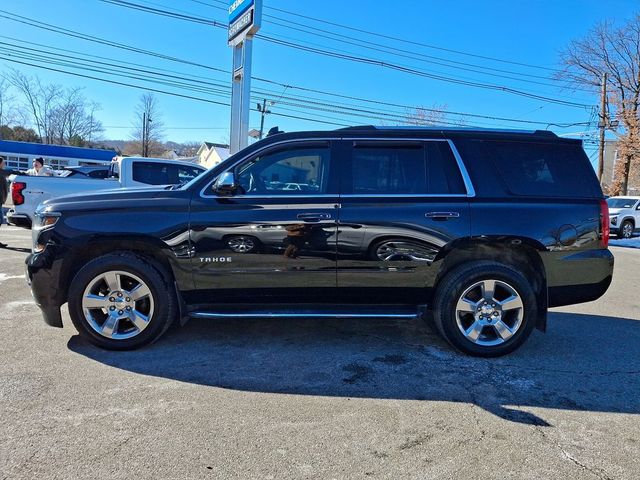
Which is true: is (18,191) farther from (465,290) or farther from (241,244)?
(465,290)

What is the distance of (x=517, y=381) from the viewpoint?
3.65 m

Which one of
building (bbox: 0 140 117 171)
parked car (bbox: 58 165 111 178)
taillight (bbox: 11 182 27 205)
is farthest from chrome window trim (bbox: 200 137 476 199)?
building (bbox: 0 140 117 171)

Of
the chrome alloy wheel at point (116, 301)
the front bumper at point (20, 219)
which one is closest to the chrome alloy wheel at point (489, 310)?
the chrome alloy wheel at point (116, 301)

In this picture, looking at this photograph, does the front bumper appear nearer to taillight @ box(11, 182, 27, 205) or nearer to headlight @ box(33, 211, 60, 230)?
taillight @ box(11, 182, 27, 205)

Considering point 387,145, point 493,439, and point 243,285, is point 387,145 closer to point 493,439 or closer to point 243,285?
point 243,285

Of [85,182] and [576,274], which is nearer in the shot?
A: [576,274]

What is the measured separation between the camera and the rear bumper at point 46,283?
3.94m

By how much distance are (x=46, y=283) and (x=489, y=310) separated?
390cm

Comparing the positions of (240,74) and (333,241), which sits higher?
(240,74)

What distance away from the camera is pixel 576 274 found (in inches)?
163

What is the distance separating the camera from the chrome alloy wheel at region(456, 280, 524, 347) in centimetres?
407

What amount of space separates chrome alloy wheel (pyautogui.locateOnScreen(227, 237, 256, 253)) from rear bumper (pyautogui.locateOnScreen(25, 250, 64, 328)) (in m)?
1.51

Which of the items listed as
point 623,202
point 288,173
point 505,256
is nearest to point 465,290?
point 505,256

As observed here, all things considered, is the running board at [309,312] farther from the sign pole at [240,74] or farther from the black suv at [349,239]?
the sign pole at [240,74]
